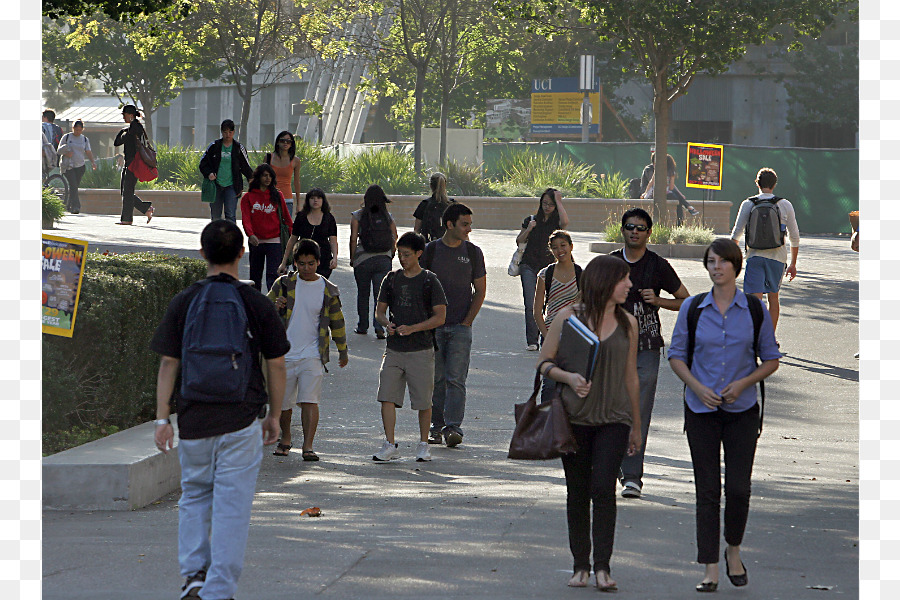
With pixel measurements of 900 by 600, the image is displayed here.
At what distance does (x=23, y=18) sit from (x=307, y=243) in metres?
2.39

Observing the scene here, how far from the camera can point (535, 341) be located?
14.1 metres

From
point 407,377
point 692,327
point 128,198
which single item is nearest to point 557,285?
point 407,377

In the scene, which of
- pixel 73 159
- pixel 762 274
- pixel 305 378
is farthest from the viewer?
pixel 73 159

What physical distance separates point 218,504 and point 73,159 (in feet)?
72.6

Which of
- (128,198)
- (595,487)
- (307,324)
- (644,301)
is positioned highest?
(128,198)

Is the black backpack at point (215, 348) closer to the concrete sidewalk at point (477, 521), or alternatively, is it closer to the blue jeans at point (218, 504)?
the blue jeans at point (218, 504)

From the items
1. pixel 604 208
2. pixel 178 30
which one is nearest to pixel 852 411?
pixel 604 208

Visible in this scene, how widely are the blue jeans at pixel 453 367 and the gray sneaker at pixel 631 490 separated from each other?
2.11 metres

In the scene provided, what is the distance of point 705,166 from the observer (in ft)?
85.8

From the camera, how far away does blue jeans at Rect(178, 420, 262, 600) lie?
5.20 meters

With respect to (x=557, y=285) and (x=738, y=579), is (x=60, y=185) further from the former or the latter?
(x=738, y=579)

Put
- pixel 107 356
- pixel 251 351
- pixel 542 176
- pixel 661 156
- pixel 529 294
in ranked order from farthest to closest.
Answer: pixel 542 176 → pixel 661 156 → pixel 529 294 → pixel 107 356 → pixel 251 351

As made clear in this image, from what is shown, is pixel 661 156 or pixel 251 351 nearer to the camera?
pixel 251 351

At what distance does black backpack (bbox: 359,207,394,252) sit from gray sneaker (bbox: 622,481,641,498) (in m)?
6.51
